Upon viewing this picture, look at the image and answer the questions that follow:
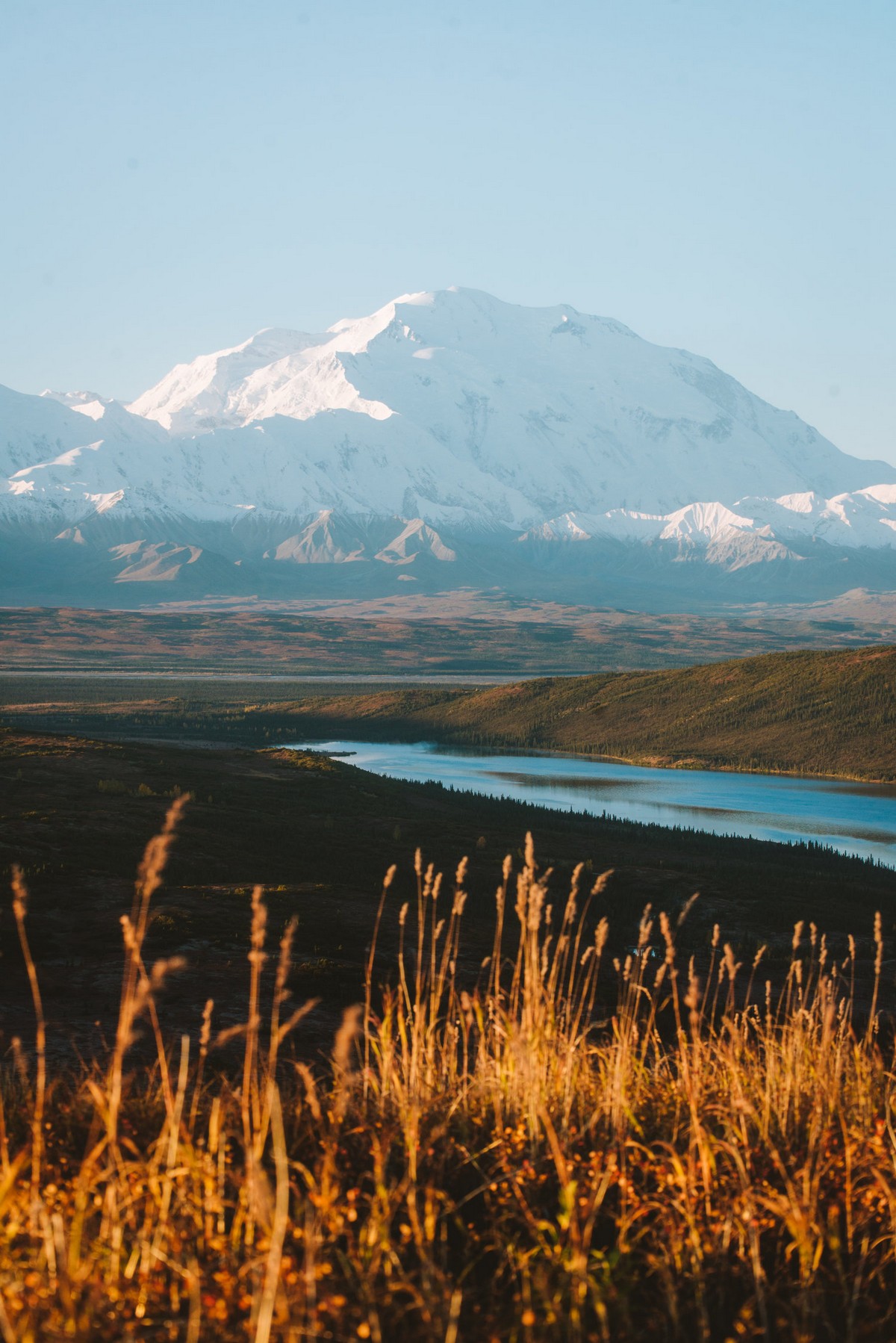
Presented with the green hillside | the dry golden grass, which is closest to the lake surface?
the green hillside

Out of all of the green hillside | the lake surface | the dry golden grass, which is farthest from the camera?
the green hillside

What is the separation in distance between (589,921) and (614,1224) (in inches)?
754

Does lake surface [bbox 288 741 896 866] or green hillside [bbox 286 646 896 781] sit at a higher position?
green hillside [bbox 286 646 896 781]

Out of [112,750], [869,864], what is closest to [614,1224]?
[869,864]

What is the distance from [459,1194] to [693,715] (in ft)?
280

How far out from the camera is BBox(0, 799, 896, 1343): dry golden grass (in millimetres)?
4703

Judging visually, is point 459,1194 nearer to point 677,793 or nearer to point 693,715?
point 677,793

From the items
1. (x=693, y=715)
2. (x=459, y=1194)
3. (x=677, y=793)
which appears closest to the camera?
(x=459, y=1194)

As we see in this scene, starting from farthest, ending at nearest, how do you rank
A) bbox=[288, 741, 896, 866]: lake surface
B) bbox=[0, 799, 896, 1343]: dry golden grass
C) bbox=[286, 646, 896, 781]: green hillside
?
bbox=[286, 646, 896, 781]: green hillside → bbox=[288, 741, 896, 866]: lake surface → bbox=[0, 799, 896, 1343]: dry golden grass

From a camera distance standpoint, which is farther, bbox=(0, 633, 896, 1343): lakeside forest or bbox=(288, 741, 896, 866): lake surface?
bbox=(288, 741, 896, 866): lake surface

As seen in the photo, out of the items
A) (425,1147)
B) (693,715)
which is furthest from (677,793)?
(425,1147)

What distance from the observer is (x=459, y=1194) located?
251 inches

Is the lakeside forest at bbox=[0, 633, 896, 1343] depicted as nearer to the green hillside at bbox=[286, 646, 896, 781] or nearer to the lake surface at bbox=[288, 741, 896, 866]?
the lake surface at bbox=[288, 741, 896, 866]

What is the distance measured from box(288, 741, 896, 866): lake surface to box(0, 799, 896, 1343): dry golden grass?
4309 centimetres
